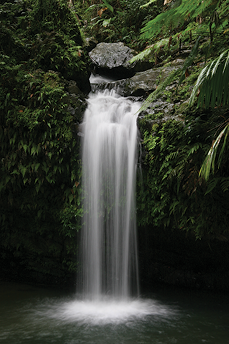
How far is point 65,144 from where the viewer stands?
509 centimetres

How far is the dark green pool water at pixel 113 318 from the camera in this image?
3.53 metres

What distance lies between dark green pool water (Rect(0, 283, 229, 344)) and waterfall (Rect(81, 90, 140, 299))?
1.32ft

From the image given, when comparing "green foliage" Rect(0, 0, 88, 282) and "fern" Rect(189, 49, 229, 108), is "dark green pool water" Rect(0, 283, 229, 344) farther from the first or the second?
"fern" Rect(189, 49, 229, 108)

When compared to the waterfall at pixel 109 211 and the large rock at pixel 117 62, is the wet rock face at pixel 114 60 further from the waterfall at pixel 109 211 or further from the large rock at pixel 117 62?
the waterfall at pixel 109 211

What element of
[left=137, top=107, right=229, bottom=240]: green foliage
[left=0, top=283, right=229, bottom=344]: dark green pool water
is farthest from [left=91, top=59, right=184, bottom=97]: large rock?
[left=0, top=283, right=229, bottom=344]: dark green pool water

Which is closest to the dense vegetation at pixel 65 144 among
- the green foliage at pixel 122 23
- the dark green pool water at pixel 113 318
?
the dark green pool water at pixel 113 318

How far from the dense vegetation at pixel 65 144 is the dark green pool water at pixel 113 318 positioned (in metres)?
1.04

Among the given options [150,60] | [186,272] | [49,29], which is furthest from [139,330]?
[150,60]

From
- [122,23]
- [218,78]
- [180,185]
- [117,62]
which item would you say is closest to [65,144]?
[180,185]

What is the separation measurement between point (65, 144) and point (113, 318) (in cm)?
319

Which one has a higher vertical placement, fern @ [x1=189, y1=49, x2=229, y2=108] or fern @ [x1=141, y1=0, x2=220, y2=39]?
fern @ [x1=141, y1=0, x2=220, y2=39]

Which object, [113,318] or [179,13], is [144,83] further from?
[113,318]

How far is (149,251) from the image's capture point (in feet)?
17.8

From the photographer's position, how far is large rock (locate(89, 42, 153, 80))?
8.38m
